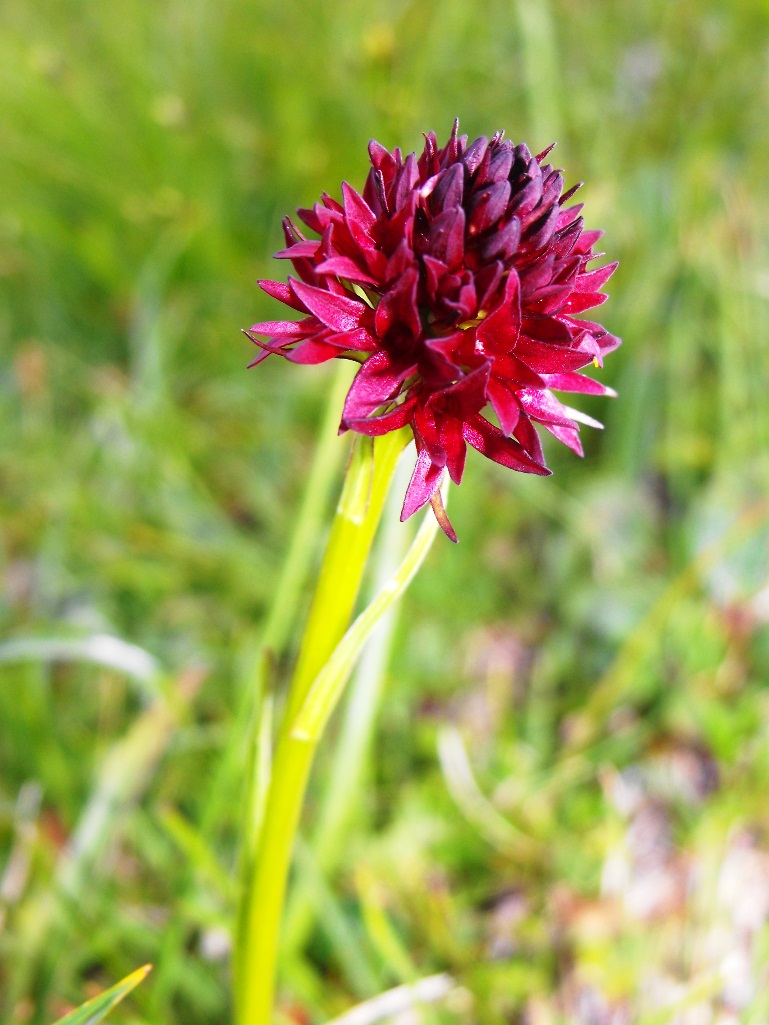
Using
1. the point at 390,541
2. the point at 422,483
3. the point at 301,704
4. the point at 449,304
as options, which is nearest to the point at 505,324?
the point at 449,304


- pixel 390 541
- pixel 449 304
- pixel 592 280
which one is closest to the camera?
pixel 449 304

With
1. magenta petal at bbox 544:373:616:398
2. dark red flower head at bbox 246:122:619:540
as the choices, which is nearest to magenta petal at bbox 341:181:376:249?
dark red flower head at bbox 246:122:619:540

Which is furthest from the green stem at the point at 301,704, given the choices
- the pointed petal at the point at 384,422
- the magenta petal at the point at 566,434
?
the magenta petal at the point at 566,434

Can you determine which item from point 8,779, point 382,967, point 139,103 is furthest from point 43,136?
point 382,967

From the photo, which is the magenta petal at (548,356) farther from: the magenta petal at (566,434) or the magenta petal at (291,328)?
the magenta petal at (291,328)

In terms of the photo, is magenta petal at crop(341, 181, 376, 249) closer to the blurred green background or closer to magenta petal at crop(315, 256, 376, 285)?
magenta petal at crop(315, 256, 376, 285)

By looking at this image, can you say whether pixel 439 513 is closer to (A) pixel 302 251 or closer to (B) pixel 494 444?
(B) pixel 494 444

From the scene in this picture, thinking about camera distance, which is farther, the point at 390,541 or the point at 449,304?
the point at 390,541
